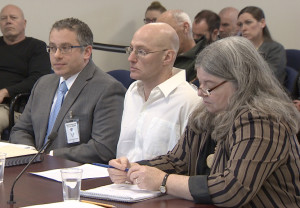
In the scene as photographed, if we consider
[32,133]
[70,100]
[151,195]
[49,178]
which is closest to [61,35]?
[70,100]

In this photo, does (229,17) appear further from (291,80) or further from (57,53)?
(57,53)

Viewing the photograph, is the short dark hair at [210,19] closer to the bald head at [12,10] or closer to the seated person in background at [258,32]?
the seated person in background at [258,32]

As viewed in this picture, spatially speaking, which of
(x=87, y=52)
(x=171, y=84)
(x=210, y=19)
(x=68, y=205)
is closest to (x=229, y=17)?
(x=210, y=19)

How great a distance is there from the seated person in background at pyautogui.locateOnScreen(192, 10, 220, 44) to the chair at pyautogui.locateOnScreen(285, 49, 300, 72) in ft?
2.66

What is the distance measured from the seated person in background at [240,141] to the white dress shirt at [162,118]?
52cm

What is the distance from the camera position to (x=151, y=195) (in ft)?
6.16

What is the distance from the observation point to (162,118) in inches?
107

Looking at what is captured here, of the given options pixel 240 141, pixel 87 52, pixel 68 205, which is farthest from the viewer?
pixel 87 52

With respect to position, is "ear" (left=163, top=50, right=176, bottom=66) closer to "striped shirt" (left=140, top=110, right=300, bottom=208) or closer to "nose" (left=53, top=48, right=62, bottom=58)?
"nose" (left=53, top=48, right=62, bottom=58)

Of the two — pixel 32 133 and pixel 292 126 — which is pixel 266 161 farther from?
pixel 32 133

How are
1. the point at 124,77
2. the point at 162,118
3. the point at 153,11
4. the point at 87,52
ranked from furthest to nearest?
1. the point at 153,11
2. the point at 124,77
3. the point at 87,52
4. the point at 162,118

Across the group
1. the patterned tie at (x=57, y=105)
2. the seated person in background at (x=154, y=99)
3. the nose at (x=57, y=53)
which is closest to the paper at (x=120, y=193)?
the seated person in background at (x=154, y=99)

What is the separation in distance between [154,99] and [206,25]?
3.09m

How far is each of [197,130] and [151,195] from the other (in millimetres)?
443
